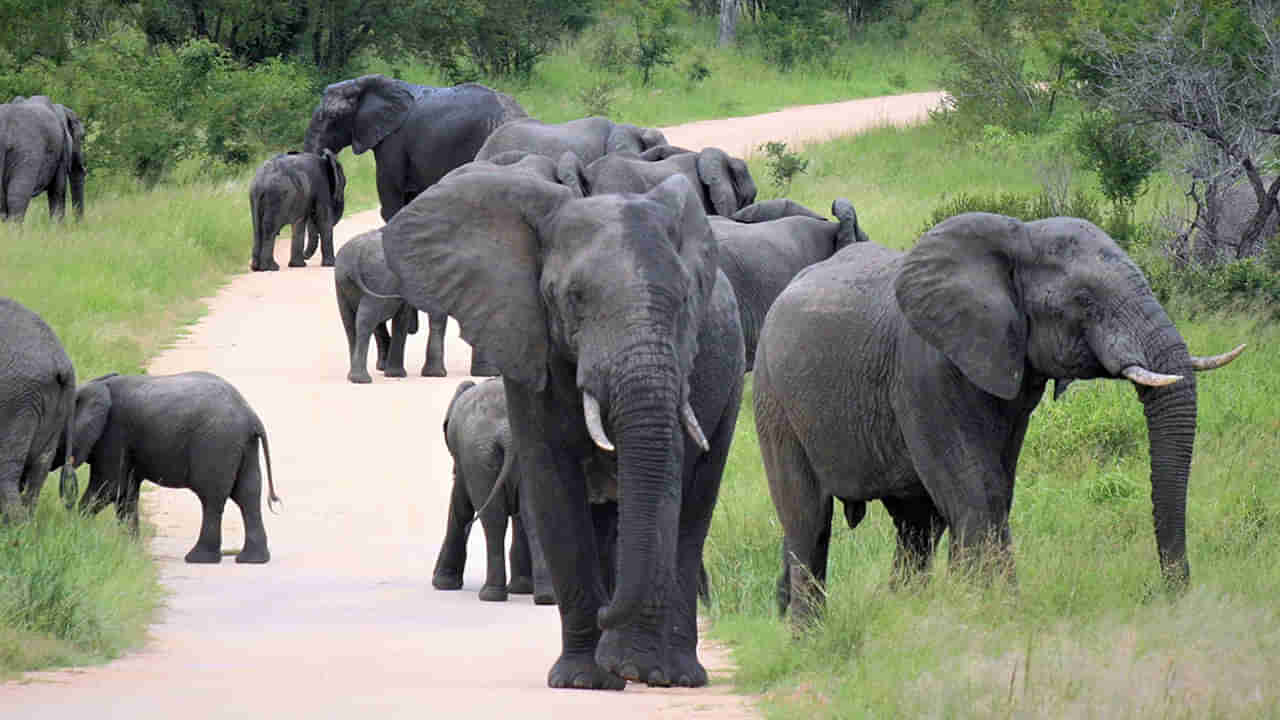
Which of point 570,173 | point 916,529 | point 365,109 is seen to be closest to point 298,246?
point 365,109

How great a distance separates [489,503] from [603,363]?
3302 millimetres

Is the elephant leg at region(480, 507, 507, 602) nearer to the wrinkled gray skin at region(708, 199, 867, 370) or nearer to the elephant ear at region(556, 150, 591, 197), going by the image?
the elephant ear at region(556, 150, 591, 197)

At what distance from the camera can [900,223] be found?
20000 mm

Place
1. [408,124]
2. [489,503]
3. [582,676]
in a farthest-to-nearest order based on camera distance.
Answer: [408,124] < [489,503] < [582,676]

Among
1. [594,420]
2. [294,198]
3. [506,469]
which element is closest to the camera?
[594,420]

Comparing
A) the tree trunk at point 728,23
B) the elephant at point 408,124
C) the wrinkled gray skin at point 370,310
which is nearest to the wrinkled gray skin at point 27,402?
the wrinkled gray skin at point 370,310

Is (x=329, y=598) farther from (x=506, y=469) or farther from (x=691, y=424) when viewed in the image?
(x=691, y=424)

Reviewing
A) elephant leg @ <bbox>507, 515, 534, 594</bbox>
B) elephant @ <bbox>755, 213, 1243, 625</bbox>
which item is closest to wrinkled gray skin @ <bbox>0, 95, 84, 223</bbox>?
elephant leg @ <bbox>507, 515, 534, 594</bbox>

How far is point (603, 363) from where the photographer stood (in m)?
6.17

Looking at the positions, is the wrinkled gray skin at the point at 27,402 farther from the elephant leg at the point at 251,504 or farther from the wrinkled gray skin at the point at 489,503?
the wrinkled gray skin at the point at 489,503

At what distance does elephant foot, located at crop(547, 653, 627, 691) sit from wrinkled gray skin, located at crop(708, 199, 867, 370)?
5.53m

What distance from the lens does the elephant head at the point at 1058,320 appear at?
284 inches

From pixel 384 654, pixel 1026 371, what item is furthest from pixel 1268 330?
pixel 384 654

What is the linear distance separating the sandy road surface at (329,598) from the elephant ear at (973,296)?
4.46ft
